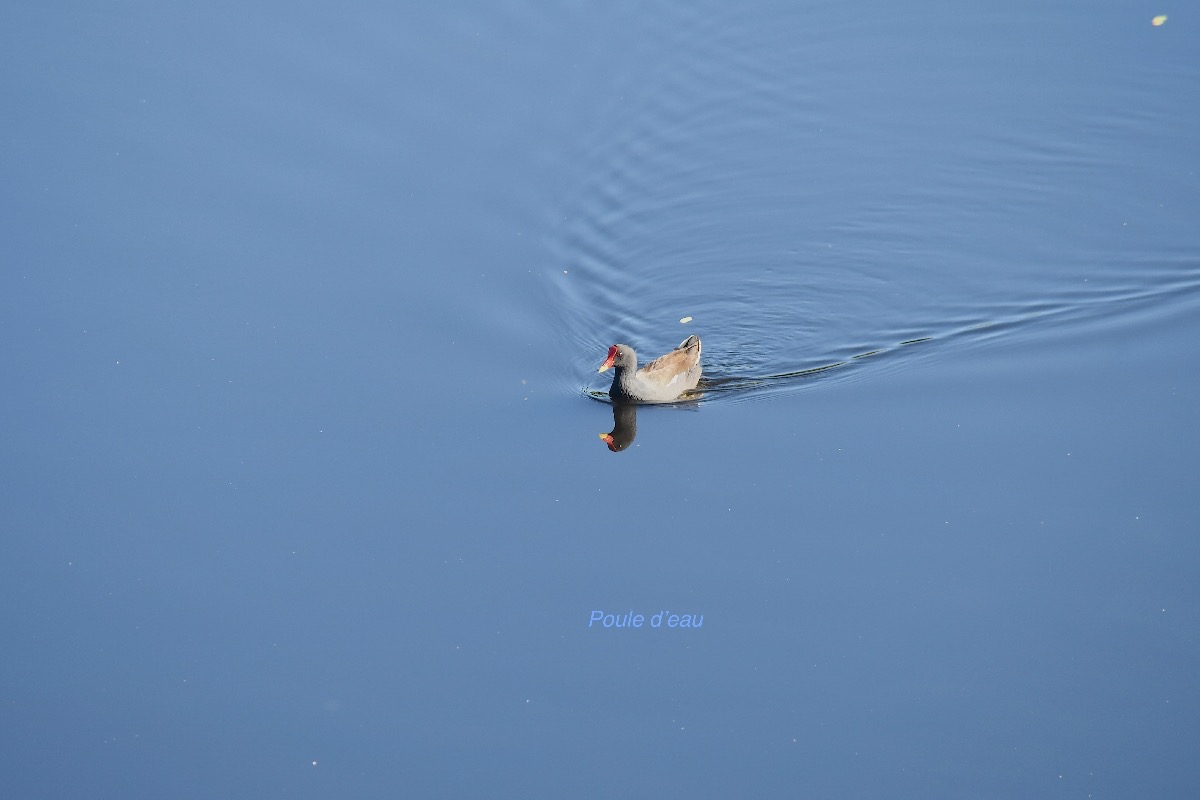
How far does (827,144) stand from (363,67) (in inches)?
191

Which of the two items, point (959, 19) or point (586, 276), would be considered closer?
point (586, 276)

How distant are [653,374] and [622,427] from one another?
468mm

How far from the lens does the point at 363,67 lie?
12.6 metres

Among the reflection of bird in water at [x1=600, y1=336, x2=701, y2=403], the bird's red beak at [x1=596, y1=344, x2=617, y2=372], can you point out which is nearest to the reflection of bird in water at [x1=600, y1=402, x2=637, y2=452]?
the reflection of bird in water at [x1=600, y1=336, x2=701, y2=403]

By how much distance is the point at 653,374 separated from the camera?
9.15 m

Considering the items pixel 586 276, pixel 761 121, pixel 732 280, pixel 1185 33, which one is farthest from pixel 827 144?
pixel 1185 33

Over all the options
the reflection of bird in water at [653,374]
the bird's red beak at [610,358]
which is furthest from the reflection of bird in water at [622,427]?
the bird's red beak at [610,358]

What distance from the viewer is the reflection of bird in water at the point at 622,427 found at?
9.00 m

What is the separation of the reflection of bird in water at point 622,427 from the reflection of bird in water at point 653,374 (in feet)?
0.22

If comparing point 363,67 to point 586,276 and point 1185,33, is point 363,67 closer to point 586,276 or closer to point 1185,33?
point 586,276

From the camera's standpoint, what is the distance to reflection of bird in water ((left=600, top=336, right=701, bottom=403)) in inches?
360

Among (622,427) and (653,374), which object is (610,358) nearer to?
(653,374)

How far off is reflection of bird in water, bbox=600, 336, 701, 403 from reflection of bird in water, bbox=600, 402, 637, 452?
0.07 meters

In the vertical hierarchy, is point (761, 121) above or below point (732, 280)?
above
